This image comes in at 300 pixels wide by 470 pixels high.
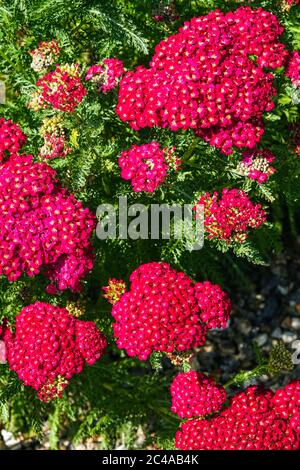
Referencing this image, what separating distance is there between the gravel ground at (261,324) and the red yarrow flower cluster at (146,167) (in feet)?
9.14

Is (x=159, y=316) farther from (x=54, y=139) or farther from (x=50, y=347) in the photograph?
(x=54, y=139)

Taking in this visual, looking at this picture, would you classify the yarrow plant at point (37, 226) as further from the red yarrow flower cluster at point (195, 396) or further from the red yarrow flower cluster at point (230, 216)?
the red yarrow flower cluster at point (195, 396)

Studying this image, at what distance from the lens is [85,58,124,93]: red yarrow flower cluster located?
3.42 meters

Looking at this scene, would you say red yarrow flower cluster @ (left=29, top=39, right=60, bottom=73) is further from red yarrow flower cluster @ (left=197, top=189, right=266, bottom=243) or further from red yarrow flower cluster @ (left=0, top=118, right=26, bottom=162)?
red yarrow flower cluster @ (left=197, top=189, right=266, bottom=243)

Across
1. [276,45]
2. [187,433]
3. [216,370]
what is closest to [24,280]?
[187,433]

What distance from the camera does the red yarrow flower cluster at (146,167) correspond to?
327 cm

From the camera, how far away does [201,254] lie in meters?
4.44

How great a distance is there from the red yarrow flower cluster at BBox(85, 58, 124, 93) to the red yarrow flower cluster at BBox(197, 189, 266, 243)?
2.65ft

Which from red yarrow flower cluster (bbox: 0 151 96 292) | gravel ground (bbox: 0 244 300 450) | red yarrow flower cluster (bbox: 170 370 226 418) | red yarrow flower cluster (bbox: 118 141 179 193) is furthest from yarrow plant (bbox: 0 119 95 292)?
gravel ground (bbox: 0 244 300 450)

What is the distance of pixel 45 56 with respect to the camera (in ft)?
11.5

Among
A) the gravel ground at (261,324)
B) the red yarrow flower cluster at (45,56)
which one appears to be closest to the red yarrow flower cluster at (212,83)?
the red yarrow flower cluster at (45,56)

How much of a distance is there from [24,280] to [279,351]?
5.10ft

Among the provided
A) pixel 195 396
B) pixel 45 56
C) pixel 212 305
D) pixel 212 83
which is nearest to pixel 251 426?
pixel 195 396
